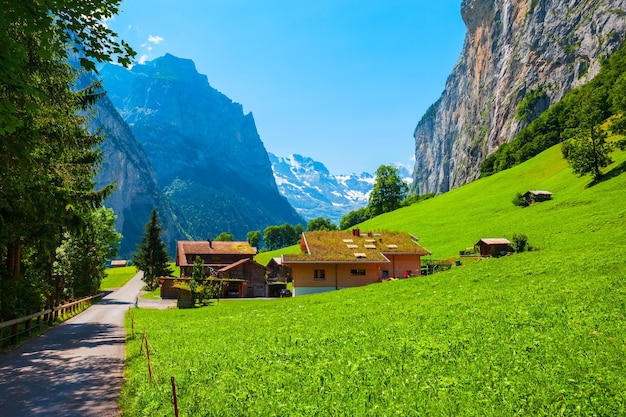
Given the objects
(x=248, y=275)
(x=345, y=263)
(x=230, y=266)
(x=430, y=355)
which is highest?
(x=230, y=266)

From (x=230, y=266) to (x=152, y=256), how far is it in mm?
22622

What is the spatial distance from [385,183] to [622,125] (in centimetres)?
8435

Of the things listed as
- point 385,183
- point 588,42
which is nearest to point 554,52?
point 588,42

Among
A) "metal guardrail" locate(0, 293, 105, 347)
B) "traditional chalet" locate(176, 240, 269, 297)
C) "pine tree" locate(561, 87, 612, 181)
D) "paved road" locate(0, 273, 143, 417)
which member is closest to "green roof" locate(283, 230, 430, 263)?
"traditional chalet" locate(176, 240, 269, 297)

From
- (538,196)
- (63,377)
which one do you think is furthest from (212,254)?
(63,377)

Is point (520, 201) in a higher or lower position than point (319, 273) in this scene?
higher

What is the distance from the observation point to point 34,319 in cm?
2875

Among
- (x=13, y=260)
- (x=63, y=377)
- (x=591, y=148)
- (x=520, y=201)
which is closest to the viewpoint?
(x=63, y=377)

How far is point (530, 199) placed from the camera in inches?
2876

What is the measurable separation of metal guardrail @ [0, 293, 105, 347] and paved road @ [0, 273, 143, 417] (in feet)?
3.05

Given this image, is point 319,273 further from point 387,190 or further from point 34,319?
point 387,190

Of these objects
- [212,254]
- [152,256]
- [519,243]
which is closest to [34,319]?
[519,243]

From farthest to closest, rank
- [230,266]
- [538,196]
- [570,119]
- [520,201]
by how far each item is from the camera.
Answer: [570,119] < [230,266] < [520,201] < [538,196]

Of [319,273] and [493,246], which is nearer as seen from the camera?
[493,246]
